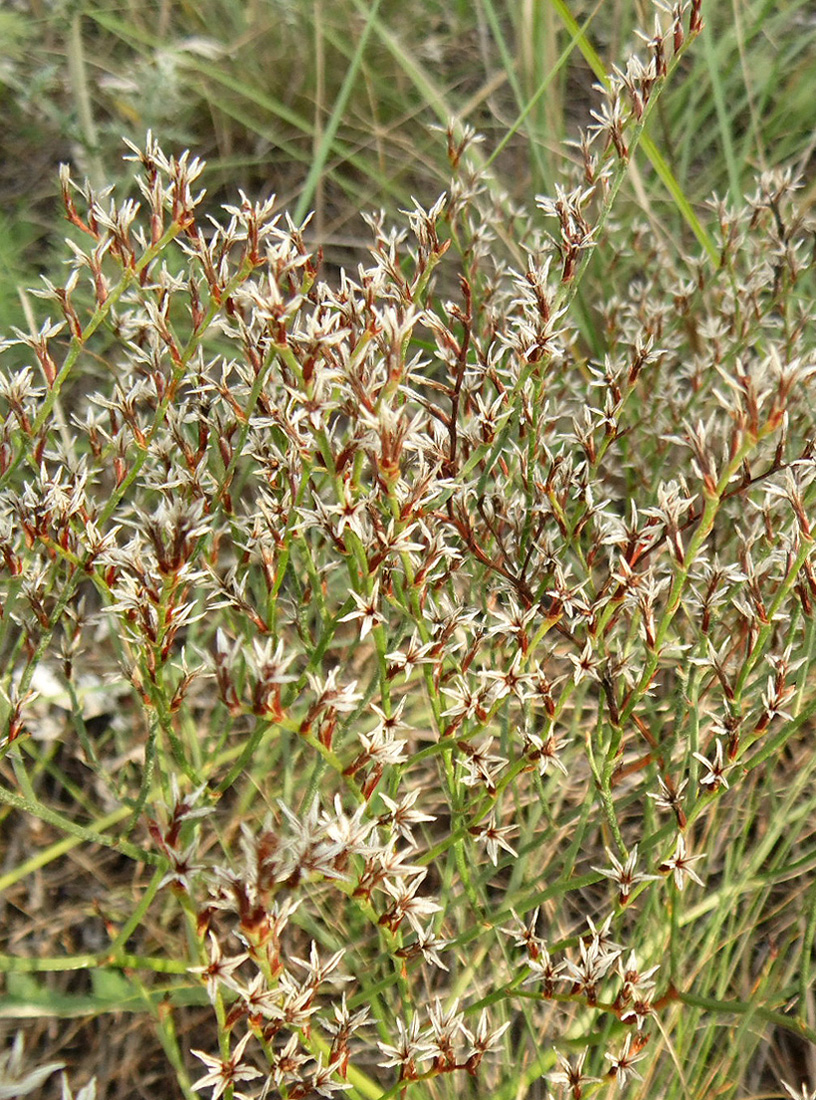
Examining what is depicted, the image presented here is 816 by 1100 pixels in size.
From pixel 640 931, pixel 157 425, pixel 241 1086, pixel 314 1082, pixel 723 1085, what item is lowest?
pixel 241 1086

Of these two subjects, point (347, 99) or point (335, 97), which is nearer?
point (347, 99)

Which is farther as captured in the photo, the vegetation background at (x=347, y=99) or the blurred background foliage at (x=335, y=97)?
the blurred background foliage at (x=335, y=97)

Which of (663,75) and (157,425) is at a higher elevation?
(663,75)

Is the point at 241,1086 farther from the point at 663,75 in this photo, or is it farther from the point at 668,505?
the point at 663,75

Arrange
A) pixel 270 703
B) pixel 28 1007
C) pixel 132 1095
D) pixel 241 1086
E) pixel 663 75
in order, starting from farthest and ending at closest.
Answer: pixel 132 1095, pixel 241 1086, pixel 28 1007, pixel 663 75, pixel 270 703

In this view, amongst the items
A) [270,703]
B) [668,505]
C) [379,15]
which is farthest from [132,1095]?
[379,15]

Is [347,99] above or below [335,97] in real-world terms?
above

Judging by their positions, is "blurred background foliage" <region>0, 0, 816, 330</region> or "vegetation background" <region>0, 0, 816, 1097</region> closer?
"vegetation background" <region>0, 0, 816, 1097</region>

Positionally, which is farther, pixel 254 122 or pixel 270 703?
pixel 254 122
